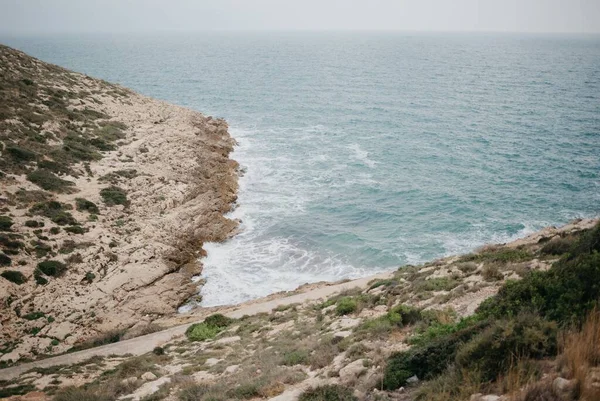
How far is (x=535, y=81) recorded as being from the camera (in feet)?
325

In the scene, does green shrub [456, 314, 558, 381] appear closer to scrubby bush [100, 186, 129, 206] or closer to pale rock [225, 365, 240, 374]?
pale rock [225, 365, 240, 374]

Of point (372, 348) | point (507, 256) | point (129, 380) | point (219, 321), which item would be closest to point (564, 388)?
point (372, 348)

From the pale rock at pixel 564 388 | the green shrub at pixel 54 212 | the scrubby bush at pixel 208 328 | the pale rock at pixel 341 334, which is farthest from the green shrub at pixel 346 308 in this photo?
the green shrub at pixel 54 212

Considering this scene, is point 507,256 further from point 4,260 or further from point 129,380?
point 4,260

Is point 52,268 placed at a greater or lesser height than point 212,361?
greater

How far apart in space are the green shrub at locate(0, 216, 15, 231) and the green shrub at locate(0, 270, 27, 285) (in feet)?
13.2

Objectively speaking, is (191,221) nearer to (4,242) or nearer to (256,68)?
(4,242)

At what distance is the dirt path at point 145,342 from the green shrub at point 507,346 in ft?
48.0

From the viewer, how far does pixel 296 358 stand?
11.9m

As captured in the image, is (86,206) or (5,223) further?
(86,206)

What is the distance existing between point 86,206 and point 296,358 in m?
25.2

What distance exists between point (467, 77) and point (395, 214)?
311 feet

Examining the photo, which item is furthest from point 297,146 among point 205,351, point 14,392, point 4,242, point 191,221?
point 14,392

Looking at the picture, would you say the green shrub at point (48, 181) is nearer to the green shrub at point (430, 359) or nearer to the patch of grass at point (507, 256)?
the green shrub at point (430, 359)
